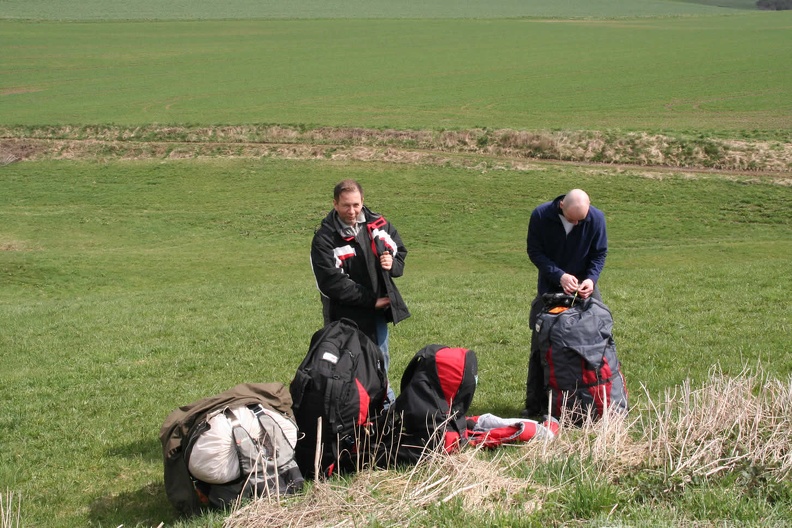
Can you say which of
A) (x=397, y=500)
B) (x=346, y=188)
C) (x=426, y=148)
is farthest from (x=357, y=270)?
(x=426, y=148)

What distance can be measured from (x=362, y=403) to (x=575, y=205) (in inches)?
101

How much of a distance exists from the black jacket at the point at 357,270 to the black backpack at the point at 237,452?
4.02 feet

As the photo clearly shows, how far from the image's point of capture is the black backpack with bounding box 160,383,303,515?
5.12 m

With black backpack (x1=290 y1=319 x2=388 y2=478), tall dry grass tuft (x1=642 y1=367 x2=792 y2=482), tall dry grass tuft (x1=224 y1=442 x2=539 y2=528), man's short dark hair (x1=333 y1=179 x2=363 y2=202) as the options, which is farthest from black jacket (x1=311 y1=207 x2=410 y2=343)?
tall dry grass tuft (x1=642 y1=367 x2=792 y2=482)

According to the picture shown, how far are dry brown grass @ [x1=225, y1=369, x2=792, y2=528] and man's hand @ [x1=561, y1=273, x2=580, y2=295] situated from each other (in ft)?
5.44

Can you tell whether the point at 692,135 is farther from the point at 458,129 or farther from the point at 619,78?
the point at 619,78

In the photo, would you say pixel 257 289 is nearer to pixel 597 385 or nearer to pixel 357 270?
pixel 357 270

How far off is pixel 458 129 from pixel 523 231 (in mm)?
11570

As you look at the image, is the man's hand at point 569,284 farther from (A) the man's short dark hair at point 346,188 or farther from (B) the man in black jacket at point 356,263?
(A) the man's short dark hair at point 346,188

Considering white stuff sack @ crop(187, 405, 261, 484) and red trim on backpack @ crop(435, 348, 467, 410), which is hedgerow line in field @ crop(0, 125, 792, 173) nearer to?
red trim on backpack @ crop(435, 348, 467, 410)

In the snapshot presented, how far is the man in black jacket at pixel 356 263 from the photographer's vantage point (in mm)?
6387

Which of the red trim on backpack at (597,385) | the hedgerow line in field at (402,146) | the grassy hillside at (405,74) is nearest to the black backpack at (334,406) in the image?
the red trim on backpack at (597,385)

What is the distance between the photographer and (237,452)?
512 centimetres

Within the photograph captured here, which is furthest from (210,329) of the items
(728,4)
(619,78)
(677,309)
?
(728,4)
